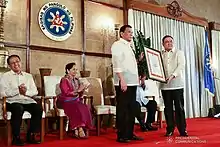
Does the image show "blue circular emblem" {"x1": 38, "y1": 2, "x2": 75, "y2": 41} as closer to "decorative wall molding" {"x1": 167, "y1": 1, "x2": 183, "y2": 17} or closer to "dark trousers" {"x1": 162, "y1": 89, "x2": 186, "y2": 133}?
"dark trousers" {"x1": 162, "y1": 89, "x2": 186, "y2": 133}

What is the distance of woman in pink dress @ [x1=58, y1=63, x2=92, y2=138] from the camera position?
402cm

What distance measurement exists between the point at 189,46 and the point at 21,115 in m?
5.32

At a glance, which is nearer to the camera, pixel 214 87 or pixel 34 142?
pixel 34 142

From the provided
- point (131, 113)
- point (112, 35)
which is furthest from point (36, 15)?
point (131, 113)

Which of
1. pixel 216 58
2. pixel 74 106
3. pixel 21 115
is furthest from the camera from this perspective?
pixel 216 58

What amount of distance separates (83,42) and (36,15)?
100 centimetres

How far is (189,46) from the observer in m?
7.84

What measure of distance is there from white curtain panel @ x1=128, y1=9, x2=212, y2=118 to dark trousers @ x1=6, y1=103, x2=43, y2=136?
356cm

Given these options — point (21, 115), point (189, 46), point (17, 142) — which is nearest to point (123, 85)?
point (21, 115)

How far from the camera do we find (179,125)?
396 cm

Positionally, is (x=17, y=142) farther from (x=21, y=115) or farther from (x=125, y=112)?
(x=125, y=112)

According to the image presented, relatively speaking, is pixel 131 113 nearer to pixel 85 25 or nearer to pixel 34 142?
pixel 34 142

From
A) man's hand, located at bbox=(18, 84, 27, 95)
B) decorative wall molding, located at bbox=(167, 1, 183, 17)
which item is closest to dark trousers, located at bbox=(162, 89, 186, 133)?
man's hand, located at bbox=(18, 84, 27, 95)

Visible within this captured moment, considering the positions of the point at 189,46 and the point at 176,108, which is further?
the point at 189,46
